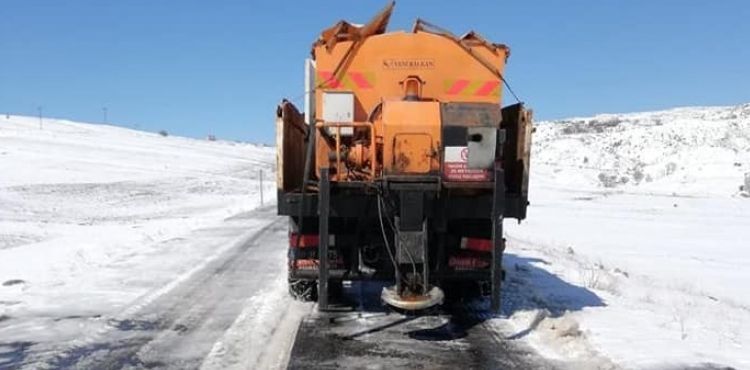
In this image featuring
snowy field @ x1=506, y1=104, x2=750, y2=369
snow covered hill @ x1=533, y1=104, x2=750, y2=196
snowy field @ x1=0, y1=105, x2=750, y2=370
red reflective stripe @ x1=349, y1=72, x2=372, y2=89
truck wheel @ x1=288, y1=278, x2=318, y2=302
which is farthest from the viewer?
snow covered hill @ x1=533, y1=104, x2=750, y2=196

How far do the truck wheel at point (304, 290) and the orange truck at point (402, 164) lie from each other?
0.01 metres

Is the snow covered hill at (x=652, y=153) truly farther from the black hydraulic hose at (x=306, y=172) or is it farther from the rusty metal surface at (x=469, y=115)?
the black hydraulic hose at (x=306, y=172)

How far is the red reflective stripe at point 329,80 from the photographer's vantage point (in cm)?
839

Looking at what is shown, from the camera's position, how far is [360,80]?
27.5 feet

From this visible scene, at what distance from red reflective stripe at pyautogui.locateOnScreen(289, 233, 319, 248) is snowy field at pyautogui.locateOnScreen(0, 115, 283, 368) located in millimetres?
2047

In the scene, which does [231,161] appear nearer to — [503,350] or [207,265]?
[207,265]

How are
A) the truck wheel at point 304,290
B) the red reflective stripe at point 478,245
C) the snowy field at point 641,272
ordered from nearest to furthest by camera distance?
the snowy field at point 641,272
the red reflective stripe at point 478,245
the truck wheel at point 304,290

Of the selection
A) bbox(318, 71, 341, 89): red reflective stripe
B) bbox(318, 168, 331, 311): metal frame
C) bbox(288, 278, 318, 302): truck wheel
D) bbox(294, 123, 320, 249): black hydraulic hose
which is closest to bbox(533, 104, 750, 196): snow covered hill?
bbox(288, 278, 318, 302): truck wheel

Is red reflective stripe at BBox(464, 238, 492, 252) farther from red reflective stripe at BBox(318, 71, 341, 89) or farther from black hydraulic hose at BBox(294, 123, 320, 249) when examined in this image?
red reflective stripe at BBox(318, 71, 341, 89)

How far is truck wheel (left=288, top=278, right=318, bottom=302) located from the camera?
29.1 ft

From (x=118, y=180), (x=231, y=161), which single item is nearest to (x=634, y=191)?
(x=118, y=180)

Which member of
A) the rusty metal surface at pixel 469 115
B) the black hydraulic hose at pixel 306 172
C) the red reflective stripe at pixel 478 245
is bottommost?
the red reflective stripe at pixel 478 245

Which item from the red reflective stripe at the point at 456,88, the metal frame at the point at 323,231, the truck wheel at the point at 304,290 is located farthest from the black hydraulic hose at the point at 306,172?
the red reflective stripe at the point at 456,88

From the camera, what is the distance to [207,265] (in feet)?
40.9
